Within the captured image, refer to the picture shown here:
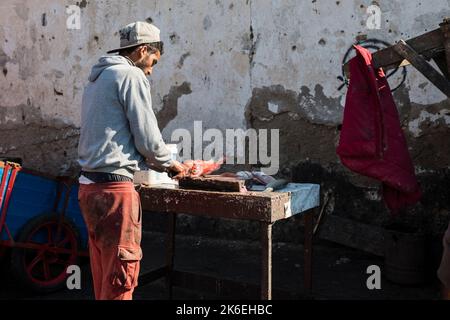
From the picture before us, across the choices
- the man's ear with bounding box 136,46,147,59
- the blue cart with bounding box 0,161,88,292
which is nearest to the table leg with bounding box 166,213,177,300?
the blue cart with bounding box 0,161,88,292

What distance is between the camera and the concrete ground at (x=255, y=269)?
4.70 meters

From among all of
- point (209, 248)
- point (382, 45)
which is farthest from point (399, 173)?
point (209, 248)

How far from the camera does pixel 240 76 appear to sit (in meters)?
6.11

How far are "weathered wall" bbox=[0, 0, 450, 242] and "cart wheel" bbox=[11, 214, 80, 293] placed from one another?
1984 millimetres

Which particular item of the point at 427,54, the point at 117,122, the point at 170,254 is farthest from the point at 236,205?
the point at 427,54

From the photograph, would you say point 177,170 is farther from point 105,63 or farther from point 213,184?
point 105,63

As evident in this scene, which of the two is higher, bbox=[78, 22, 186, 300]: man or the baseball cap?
the baseball cap

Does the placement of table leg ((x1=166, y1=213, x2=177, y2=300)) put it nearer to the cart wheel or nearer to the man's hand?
the cart wheel

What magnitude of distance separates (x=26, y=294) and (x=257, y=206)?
243 centimetres

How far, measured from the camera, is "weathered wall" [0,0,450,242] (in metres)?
5.41

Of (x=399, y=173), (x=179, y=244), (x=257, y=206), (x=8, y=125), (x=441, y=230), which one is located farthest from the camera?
(x=8, y=125)

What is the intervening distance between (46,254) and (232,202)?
2128 mm

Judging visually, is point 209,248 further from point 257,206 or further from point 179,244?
point 257,206

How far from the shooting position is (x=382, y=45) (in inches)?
216
